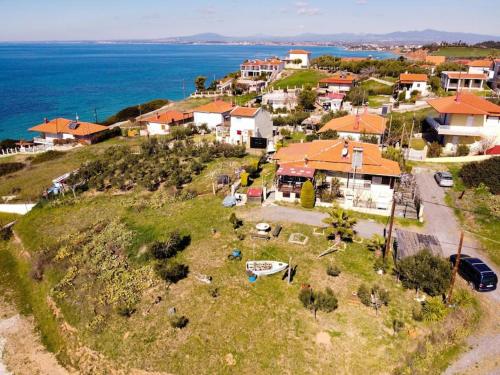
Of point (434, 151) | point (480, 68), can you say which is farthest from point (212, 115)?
point (480, 68)

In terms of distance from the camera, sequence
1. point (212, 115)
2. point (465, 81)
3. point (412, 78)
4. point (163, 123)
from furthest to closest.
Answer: point (412, 78)
point (465, 81)
point (163, 123)
point (212, 115)

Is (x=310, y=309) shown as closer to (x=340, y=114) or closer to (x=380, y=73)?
(x=340, y=114)

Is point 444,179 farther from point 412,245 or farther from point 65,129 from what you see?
point 65,129

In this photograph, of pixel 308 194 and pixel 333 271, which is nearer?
pixel 333 271

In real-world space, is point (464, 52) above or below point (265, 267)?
above

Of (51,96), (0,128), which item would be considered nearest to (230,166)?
(0,128)

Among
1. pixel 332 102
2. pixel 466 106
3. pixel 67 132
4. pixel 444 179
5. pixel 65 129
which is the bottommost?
pixel 67 132
